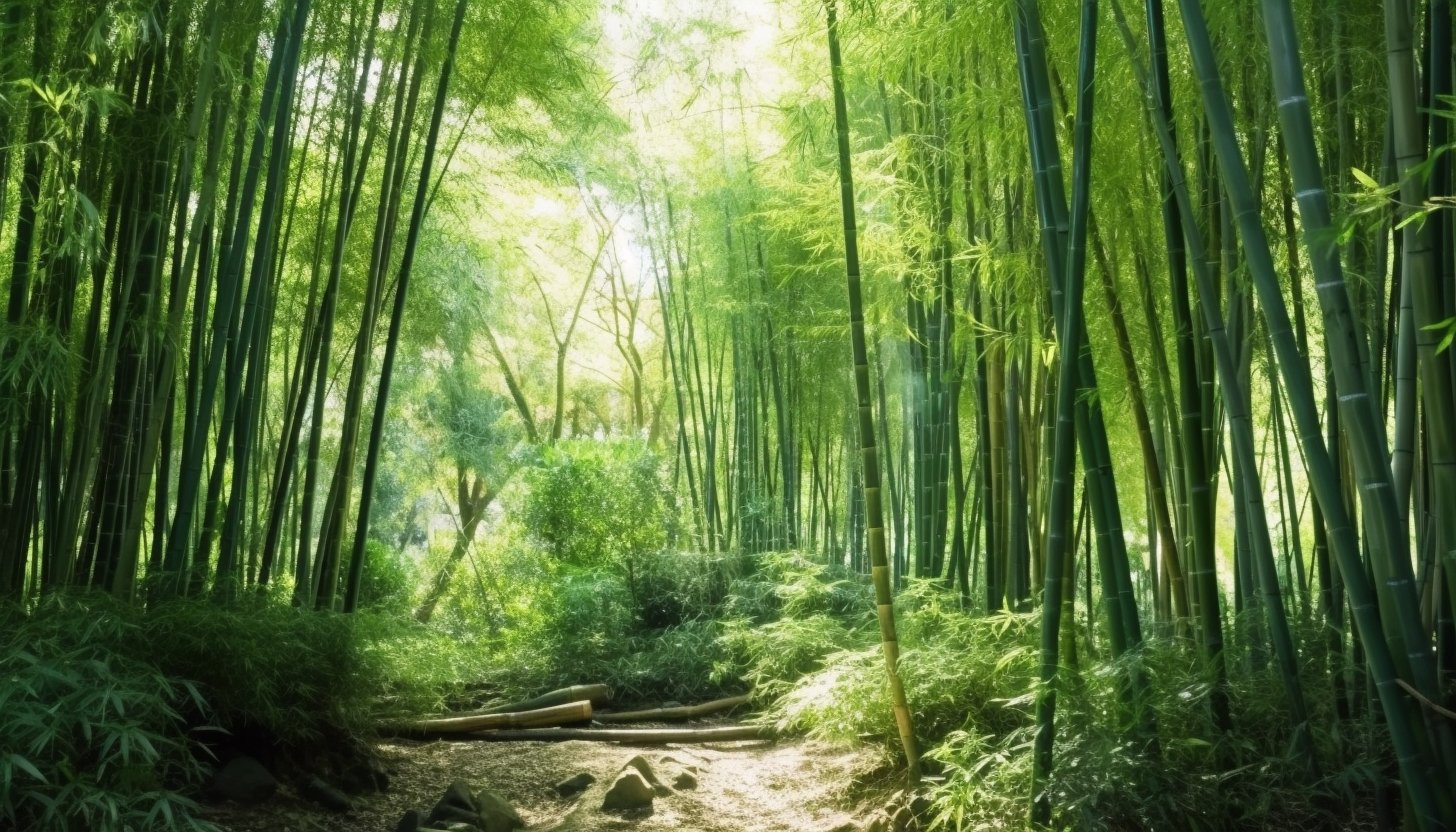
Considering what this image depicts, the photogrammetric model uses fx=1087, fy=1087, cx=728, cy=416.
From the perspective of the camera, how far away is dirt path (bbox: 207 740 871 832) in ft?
10.5

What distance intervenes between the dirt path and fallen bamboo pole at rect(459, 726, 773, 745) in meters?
0.13

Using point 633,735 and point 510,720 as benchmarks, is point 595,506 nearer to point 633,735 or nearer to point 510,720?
point 510,720

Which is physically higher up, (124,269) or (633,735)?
(124,269)

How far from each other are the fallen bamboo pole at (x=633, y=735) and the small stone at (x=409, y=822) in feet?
4.74

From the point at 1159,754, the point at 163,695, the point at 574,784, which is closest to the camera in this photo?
the point at 1159,754

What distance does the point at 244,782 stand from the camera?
3.08 meters

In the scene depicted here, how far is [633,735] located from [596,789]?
40.7 inches

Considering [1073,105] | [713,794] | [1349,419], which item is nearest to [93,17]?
[1073,105]

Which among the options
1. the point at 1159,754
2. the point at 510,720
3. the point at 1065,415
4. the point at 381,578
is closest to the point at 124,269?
the point at 510,720

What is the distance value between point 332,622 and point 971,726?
1.99 meters

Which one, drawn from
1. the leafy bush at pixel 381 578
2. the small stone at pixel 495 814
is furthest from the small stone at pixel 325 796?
the leafy bush at pixel 381 578

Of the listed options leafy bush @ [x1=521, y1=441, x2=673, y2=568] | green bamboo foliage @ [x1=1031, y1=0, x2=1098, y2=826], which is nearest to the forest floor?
green bamboo foliage @ [x1=1031, y1=0, x2=1098, y2=826]

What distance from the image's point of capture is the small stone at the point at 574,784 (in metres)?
3.71

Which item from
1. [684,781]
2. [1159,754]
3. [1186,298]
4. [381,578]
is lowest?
[684,781]
